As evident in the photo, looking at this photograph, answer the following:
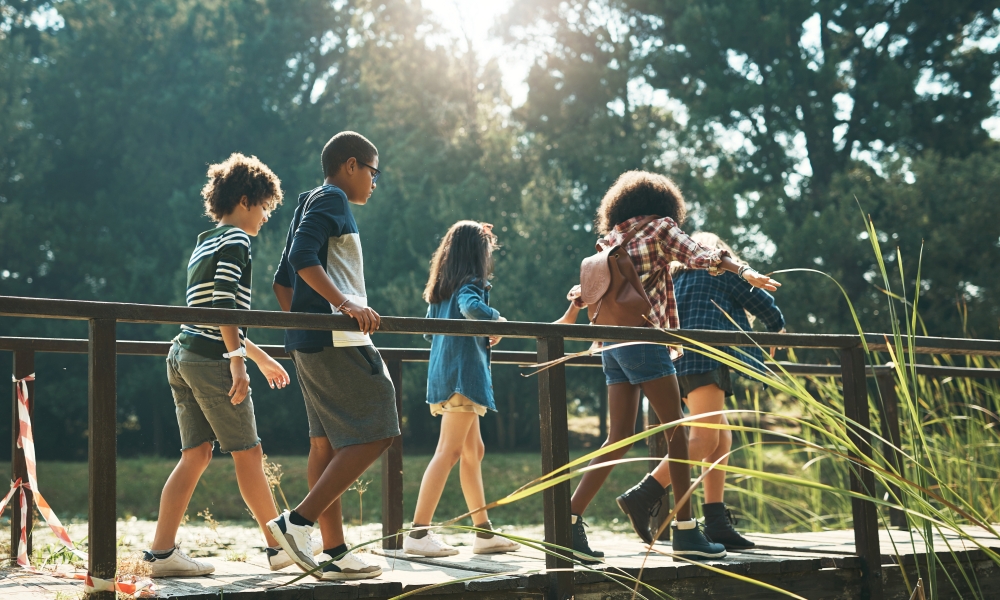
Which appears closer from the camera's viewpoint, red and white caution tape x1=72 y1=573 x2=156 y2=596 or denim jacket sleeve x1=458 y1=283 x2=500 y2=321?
red and white caution tape x1=72 y1=573 x2=156 y2=596

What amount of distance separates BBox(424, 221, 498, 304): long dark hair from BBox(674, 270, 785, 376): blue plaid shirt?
892 millimetres

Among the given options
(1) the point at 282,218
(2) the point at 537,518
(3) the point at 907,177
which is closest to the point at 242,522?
(2) the point at 537,518

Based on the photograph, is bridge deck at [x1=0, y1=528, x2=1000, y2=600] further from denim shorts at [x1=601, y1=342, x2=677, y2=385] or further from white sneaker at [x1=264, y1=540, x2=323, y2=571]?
denim shorts at [x1=601, y1=342, x2=677, y2=385]

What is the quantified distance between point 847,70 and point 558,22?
6600mm

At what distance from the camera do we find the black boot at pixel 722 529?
13.8 ft

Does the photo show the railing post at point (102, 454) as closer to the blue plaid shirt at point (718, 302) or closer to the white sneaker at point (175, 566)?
the white sneaker at point (175, 566)

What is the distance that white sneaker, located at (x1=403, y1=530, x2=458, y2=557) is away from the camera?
13.0 ft

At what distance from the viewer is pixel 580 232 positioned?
72.2 feet

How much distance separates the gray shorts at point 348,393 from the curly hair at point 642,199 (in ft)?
4.43

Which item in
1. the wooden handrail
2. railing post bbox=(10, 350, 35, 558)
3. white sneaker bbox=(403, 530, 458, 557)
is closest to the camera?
the wooden handrail

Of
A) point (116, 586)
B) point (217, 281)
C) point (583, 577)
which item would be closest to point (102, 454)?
point (116, 586)

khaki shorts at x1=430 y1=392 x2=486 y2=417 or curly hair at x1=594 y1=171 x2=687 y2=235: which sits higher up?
curly hair at x1=594 y1=171 x2=687 y2=235

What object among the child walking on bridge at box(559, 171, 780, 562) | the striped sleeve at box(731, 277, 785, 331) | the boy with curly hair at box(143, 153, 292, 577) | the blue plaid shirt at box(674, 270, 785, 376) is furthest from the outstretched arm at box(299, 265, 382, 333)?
the striped sleeve at box(731, 277, 785, 331)

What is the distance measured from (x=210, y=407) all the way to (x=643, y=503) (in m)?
1.73
